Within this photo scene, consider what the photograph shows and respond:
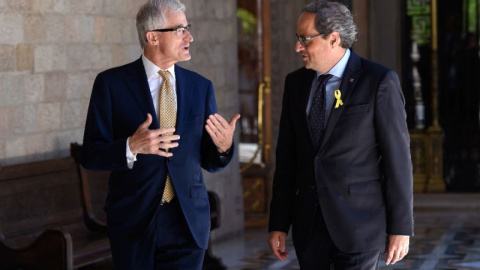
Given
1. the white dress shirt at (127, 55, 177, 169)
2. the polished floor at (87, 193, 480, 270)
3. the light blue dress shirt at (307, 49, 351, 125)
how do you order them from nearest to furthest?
1. the light blue dress shirt at (307, 49, 351, 125)
2. the white dress shirt at (127, 55, 177, 169)
3. the polished floor at (87, 193, 480, 270)

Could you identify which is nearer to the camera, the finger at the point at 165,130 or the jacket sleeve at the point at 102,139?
the finger at the point at 165,130

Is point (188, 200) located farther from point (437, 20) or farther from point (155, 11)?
point (437, 20)

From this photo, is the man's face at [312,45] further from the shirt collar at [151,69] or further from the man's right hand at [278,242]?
the man's right hand at [278,242]

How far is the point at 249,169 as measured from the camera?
10.6 metres

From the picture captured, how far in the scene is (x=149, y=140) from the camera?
3.87m

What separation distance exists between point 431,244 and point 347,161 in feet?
18.2

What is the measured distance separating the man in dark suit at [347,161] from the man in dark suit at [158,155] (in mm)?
347

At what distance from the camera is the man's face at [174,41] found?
4156 mm

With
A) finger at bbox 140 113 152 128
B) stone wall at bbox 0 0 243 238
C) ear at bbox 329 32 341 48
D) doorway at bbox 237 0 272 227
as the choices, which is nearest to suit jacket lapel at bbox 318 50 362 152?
ear at bbox 329 32 341 48

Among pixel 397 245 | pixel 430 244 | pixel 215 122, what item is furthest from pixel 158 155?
pixel 430 244

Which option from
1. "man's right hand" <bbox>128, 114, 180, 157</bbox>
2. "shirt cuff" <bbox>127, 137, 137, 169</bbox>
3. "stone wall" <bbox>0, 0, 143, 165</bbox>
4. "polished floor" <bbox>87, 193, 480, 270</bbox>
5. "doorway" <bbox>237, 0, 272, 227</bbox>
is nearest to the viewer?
"man's right hand" <bbox>128, 114, 180, 157</bbox>

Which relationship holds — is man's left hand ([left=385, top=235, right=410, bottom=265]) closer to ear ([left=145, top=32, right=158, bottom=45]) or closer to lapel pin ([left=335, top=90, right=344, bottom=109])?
lapel pin ([left=335, top=90, right=344, bottom=109])

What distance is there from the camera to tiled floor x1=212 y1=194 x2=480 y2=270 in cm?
843

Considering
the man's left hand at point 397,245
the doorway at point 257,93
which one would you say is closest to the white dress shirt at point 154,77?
the man's left hand at point 397,245
